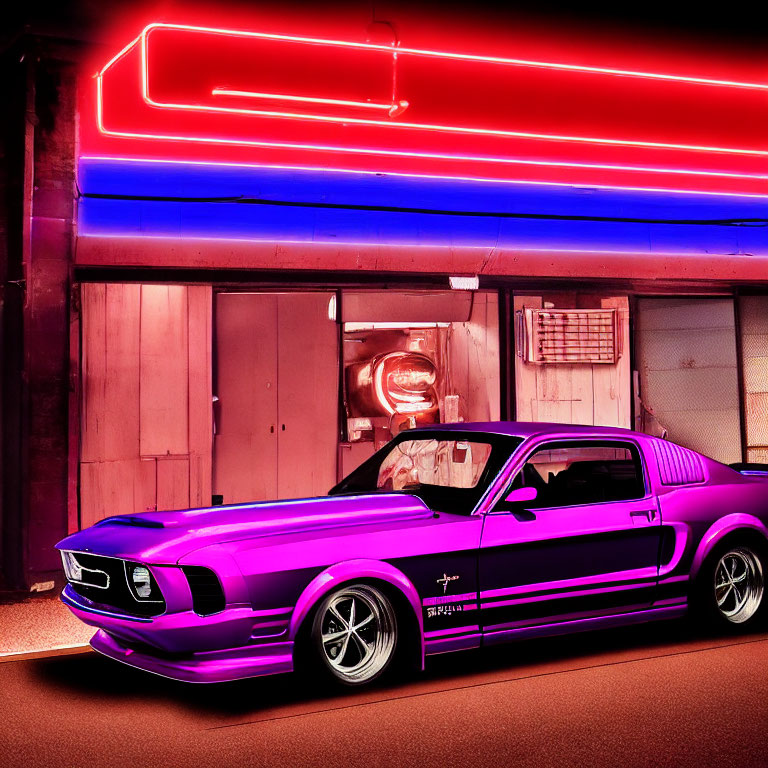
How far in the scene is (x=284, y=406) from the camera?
1062 cm

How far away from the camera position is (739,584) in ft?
22.9

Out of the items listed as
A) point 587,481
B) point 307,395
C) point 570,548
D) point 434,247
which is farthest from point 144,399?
point 570,548

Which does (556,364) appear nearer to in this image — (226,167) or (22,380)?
(226,167)

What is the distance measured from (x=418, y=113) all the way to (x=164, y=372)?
3.92 metres

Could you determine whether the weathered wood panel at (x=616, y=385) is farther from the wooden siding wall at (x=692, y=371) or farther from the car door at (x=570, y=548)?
the car door at (x=570, y=548)

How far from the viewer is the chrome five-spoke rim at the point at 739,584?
6867 millimetres

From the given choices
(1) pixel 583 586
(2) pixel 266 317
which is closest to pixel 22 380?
(2) pixel 266 317

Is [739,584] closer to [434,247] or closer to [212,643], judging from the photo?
[212,643]

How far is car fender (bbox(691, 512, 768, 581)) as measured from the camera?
663cm

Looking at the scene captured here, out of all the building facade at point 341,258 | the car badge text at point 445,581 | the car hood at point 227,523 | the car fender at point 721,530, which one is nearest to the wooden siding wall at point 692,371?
the building facade at point 341,258

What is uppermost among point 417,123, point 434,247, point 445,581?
point 417,123

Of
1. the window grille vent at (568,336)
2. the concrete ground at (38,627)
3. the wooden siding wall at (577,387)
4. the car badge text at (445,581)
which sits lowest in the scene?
the concrete ground at (38,627)

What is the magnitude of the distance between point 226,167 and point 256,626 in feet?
21.2

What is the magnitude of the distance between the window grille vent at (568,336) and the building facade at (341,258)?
29 millimetres
